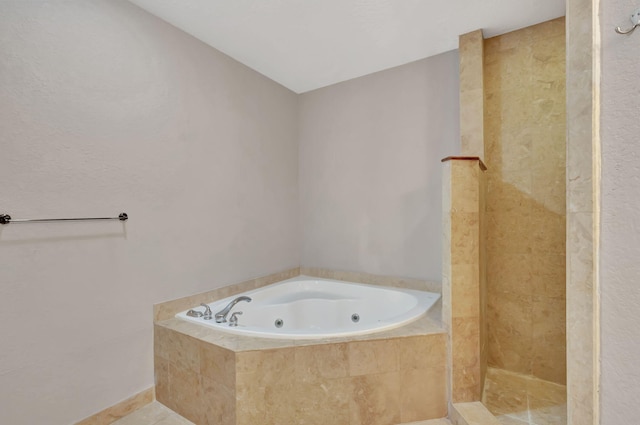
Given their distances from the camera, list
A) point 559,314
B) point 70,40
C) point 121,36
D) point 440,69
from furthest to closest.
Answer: point 440,69 → point 559,314 → point 121,36 → point 70,40

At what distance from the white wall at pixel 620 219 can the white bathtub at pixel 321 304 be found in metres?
1.29

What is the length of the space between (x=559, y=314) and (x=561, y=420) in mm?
660

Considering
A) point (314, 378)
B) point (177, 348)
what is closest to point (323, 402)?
point (314, 378)

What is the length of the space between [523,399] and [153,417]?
7.15ft

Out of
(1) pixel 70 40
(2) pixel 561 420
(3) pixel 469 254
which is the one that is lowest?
(2) pixel 561 420

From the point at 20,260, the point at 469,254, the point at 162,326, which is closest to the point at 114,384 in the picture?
the point at 162,326

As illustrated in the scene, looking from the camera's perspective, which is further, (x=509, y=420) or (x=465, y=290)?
(x=465, y=290)

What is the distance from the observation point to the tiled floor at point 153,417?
1689 mm

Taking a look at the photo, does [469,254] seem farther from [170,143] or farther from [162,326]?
[170,143]

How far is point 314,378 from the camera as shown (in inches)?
61.1

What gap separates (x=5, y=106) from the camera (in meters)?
1.35

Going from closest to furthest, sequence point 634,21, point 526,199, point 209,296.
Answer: point 634,21 < point 526,199 < point 209,296

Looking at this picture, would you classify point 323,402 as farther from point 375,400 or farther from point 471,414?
Answer: point 471,414

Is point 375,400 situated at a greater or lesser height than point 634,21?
lesser
